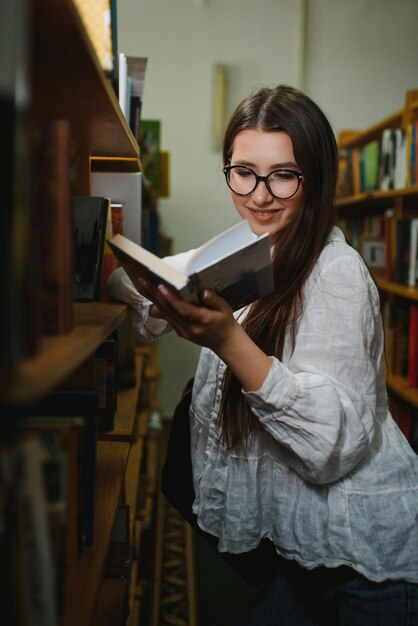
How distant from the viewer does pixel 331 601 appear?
981 millimetres

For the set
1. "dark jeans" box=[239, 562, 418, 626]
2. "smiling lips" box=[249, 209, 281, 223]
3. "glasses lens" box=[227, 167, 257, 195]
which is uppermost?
"glasses lens" box=[227, 167, 257, 195]

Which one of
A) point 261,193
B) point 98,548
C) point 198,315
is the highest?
point 261,193

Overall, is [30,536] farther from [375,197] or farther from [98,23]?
[375,197]

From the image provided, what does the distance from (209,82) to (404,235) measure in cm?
177

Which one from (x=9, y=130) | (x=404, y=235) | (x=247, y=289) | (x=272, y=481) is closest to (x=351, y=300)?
(x=247, y=289)

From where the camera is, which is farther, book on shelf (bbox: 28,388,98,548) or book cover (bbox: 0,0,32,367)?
book on shelf (bbox: 28,388,98,548)

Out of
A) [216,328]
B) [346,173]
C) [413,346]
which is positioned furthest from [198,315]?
[346,173]

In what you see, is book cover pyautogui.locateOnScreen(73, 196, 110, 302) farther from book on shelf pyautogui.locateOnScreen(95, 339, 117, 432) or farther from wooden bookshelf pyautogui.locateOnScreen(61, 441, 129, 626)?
wooden bookshelf pyautogui.locateOnScreen(61, 441, 129, 626)

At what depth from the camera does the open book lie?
0.73 metres

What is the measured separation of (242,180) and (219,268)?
0.42 m

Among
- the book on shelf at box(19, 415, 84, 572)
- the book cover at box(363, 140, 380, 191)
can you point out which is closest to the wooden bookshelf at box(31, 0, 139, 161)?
the book on shelf at box(19, 415, 84, 572)

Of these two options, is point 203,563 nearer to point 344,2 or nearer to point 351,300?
point 351,300

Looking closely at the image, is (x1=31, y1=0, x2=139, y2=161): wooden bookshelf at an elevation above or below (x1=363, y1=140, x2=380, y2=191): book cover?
below

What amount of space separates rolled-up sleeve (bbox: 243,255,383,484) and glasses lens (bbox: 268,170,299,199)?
19 centimetres
